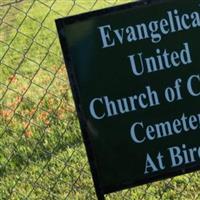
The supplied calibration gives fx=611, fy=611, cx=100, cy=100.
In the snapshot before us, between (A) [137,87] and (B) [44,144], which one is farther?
(B) [44,144]

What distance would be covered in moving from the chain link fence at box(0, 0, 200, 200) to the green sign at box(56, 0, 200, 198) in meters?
0.82

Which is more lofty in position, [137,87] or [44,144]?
[44,144]

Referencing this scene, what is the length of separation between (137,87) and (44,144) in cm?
170

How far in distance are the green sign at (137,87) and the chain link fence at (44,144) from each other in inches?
32.1

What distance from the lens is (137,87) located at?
306 centimetres

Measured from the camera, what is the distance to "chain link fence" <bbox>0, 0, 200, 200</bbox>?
4086mm

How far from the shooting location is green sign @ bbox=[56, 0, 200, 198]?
298 cm

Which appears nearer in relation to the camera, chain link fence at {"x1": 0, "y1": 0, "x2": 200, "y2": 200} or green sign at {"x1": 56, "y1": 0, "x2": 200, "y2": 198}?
green sign at {"x1": 56, "y1": 0, "x2": 200, "y2": 198}

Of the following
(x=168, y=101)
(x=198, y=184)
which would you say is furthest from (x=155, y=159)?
(x=198, y=184)

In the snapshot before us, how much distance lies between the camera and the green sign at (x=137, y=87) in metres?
2.98

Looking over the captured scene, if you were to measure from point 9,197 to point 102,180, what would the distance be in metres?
1.27

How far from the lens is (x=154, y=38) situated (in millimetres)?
3023

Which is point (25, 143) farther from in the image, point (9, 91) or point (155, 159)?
point (155, 159)

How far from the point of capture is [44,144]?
15.1ft
